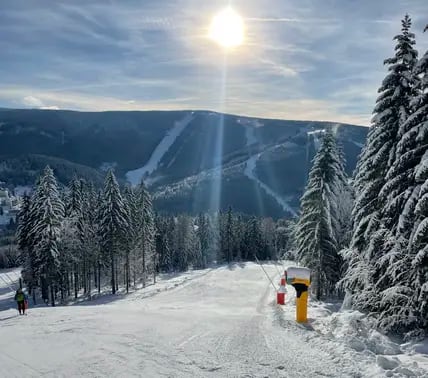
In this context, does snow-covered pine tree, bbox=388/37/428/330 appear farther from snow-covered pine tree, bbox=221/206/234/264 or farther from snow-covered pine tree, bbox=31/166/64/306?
snow-covered pine tree, bbox=221/206/234/264

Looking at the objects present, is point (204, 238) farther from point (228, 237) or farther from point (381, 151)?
point (381, 151)

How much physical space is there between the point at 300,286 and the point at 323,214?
20.2 metres

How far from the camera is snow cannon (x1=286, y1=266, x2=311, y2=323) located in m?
14.1

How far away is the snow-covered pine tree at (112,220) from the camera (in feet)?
160

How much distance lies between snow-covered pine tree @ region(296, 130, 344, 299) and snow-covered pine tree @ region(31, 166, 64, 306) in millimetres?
24412

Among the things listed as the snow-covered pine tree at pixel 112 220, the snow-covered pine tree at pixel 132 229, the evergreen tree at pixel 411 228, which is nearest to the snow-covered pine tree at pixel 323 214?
the evergreen tree at pixel 411 228

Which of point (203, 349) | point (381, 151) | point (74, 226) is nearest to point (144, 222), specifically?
point (74, 226)

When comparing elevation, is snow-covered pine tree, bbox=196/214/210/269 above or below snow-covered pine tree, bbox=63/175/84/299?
below

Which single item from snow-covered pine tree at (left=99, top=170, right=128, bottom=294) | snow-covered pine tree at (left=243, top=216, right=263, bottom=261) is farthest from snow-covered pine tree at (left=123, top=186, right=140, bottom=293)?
snow-covered pine tree at (left=243, top=216, right=263, bottom=261)

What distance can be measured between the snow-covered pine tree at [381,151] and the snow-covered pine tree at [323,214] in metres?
14.7

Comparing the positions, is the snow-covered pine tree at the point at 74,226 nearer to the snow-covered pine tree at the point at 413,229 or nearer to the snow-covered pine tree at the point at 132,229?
the snow-covered pine tree at the point at 132,229

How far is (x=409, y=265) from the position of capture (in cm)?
1442

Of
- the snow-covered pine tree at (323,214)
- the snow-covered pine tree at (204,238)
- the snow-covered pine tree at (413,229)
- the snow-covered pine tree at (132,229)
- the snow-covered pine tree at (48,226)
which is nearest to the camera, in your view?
the snow-covered pine tree at (413,229)

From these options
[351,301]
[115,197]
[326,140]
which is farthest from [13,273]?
[351,301]
